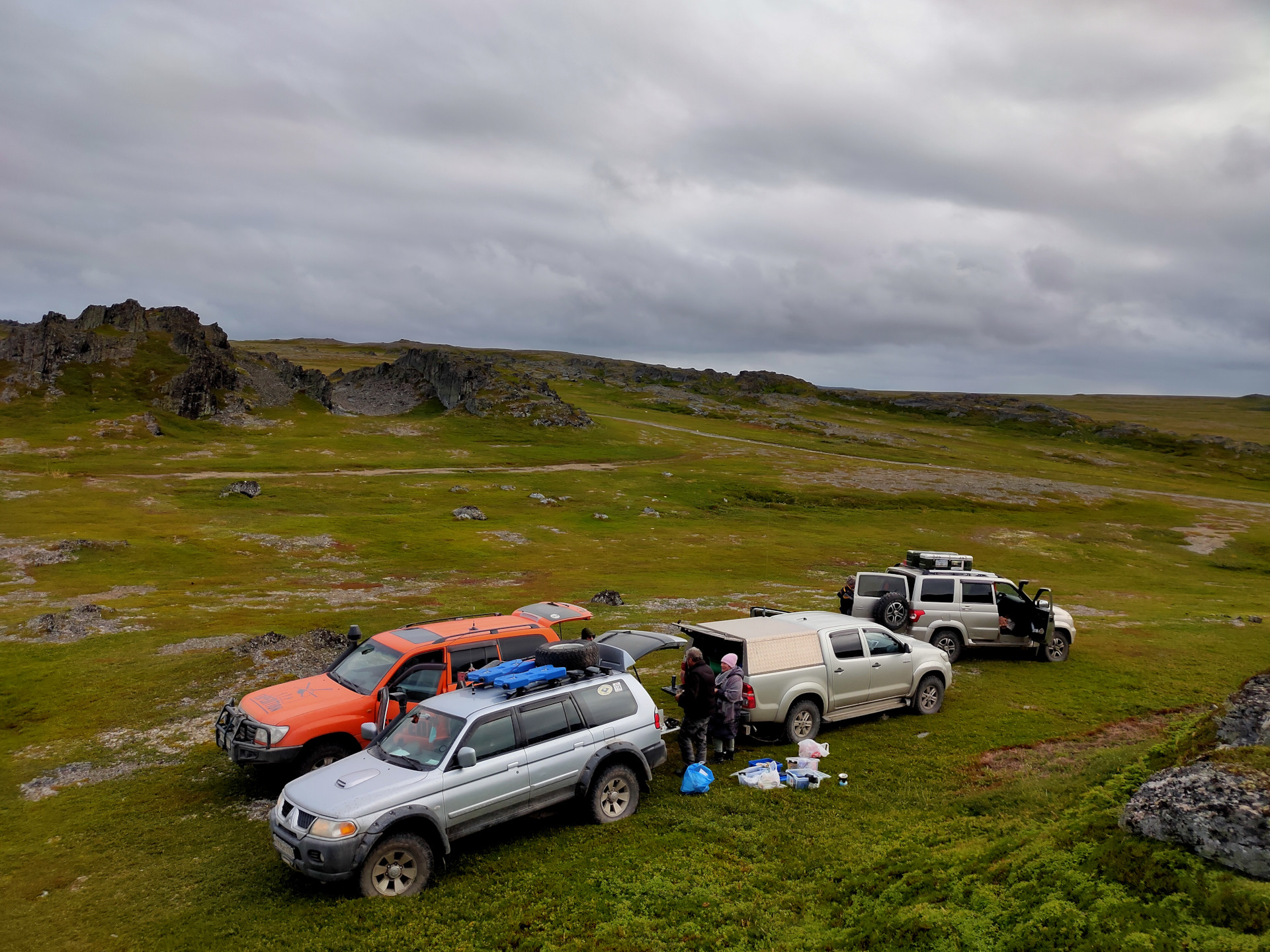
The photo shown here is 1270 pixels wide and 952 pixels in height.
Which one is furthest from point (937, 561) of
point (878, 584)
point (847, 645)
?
point (847, 645)

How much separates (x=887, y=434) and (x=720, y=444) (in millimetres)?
46585

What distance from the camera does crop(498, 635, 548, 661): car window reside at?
15.5 m

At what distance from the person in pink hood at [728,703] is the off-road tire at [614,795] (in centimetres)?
243

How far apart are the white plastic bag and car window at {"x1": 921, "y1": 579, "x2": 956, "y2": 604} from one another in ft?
31.1

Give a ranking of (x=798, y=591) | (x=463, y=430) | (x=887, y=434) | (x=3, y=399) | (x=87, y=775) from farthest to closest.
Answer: (x=887, y=434) < (x=463, y=430) < (x=3, y=399) < (x=798, y=591) < (x=87, y=775)

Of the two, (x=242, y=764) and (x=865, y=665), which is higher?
(x=865, y=665)

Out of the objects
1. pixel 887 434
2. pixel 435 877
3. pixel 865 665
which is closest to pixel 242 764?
pixel 435 877

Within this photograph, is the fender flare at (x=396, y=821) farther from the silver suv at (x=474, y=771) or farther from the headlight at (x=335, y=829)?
the headlight at (x=335, y=829)

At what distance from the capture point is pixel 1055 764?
1338 cm

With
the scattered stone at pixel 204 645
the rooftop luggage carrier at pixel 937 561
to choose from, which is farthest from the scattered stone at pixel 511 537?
the rooftop luggage carrier at pixel 937 561

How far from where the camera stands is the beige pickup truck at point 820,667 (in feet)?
49.4

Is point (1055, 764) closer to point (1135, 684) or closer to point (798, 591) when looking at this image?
point (1135, 684)

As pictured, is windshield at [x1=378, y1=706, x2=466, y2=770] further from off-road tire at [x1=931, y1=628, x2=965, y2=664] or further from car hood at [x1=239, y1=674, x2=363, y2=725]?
off-road tire at [x1=931, y1=628, x2=965, y2=664]

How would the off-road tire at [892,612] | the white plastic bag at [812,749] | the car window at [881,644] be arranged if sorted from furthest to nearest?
the off-road tire at [892,612] < the car window at [881,644] < the white plastic bag at [812,749]
